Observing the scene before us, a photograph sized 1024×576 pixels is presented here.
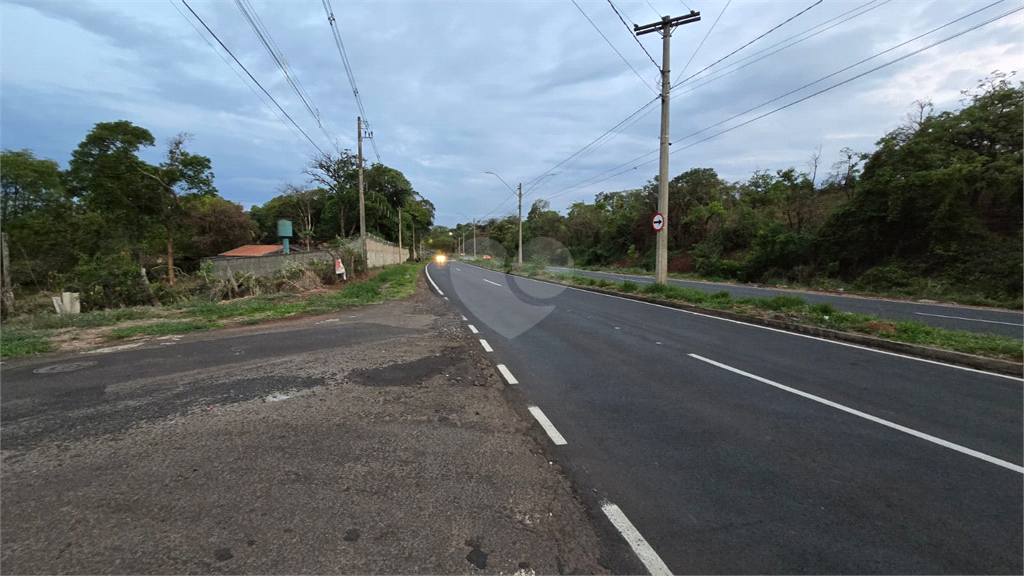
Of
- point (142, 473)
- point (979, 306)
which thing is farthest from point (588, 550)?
point (979, 306)

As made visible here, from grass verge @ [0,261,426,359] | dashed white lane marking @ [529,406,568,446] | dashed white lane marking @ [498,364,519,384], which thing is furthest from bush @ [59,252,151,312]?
dashed white lane marking @ [529,406,568,446]

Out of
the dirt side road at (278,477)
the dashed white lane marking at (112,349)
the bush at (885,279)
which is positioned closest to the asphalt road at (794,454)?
the dirt side road at (278,477)

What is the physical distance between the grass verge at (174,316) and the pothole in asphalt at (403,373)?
6087 millimetres

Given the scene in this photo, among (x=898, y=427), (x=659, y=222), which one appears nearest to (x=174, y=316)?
(x=898, y=427)

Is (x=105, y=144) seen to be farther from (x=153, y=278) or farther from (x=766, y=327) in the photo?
(x=766, y=327)

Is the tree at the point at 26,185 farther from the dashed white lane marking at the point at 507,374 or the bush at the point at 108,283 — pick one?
the dashed white lane marking at the point at 507,374

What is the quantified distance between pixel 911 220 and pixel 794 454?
83.0ft

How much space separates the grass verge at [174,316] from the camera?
8156mm

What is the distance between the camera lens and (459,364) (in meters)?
6.52

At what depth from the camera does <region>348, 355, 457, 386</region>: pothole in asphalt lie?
5.54m

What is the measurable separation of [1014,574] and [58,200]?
45962 mm

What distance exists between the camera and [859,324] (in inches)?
356

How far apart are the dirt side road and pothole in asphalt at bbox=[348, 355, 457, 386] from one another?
47mm

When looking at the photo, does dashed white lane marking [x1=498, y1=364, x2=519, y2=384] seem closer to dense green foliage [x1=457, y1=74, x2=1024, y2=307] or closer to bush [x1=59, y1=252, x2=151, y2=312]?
bush [x1=59, y1=252, x2=151, y2=312]
